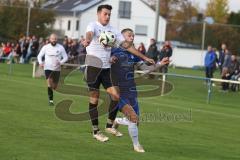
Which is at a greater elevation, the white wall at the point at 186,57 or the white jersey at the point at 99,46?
the white jersey at the point at 99,46

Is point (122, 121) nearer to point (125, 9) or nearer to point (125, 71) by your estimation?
point (125, 71)

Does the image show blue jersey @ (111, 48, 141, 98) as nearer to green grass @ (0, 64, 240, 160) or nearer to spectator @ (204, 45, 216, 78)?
green grass @ (0, 64, 240, 160)

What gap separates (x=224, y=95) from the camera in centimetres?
2892

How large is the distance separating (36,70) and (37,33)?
2536cm

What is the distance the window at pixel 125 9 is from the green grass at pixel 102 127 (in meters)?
53.0

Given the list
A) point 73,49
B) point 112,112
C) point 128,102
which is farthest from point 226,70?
point 128,102

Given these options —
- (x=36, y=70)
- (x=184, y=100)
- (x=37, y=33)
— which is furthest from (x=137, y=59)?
(x=37, y=33)

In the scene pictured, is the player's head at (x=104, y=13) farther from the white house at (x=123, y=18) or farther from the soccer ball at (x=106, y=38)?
the white house at (x=123, y=18)

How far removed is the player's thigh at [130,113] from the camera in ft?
36.5

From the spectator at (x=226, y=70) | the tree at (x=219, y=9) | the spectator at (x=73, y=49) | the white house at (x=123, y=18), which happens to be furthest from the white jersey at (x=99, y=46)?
the tree at (x=219, y=9)

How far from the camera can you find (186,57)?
209ft

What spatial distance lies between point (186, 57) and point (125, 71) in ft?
169

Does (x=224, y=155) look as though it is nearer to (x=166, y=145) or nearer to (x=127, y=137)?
(x=166, y=145)

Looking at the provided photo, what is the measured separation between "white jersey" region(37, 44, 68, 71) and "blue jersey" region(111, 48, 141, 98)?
7356 mm
